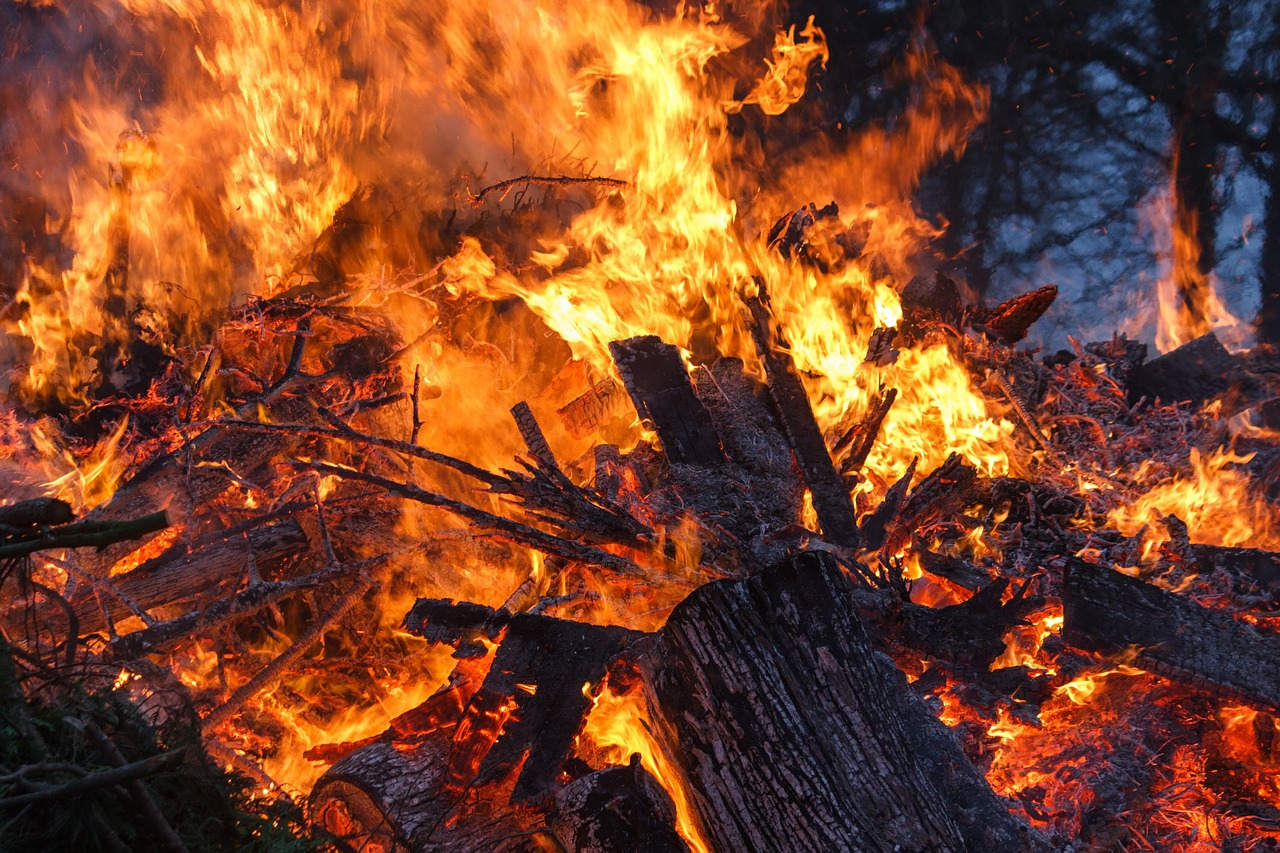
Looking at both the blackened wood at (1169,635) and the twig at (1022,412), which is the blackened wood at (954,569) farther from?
the twig at (1022,412)

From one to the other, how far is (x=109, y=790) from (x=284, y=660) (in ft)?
9.60

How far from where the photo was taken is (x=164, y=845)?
1.54 m

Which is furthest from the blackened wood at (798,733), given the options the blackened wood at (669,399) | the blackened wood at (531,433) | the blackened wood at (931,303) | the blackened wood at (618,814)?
the blackened wood at (931,303)

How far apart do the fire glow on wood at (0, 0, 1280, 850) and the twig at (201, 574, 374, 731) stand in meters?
0.03

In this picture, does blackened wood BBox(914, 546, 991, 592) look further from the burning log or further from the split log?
the split log

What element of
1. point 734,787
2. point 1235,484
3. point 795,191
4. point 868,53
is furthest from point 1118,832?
point 868,53

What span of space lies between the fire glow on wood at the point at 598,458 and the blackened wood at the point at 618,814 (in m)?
0.02

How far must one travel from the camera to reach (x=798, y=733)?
8.80 feet

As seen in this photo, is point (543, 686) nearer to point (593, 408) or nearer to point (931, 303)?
point (593, 408)

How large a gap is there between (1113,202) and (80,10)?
9.15 metres

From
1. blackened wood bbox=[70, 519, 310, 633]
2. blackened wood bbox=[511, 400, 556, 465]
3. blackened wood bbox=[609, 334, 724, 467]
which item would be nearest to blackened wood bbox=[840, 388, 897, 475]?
blackened wood bbox=[609, 334, 724, 467]

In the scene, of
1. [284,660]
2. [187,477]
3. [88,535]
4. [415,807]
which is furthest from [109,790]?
[187,477]

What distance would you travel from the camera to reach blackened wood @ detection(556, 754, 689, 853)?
2.68 metres

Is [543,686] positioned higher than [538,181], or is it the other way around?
[538,181]
